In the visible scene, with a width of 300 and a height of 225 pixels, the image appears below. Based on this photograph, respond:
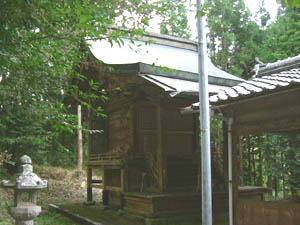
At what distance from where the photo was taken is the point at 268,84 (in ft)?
17.4

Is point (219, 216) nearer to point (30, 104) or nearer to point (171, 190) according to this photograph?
point (171, 190)

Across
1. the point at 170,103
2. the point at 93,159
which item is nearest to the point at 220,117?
the point at 170,103

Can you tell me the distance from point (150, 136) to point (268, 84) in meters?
6.86

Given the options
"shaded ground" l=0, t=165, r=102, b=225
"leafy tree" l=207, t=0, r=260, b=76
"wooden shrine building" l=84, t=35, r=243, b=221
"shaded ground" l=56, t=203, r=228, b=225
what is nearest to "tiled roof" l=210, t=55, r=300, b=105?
"wooden shrine building" l=84, t=35, r=243, b=221

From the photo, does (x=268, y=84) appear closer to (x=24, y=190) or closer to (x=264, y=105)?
(x=264, y=105)

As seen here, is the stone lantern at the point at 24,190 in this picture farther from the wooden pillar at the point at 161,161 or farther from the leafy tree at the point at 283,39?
the leafy tree at the point at 283,39

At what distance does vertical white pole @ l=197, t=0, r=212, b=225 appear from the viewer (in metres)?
4.68

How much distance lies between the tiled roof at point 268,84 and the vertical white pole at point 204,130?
86cm

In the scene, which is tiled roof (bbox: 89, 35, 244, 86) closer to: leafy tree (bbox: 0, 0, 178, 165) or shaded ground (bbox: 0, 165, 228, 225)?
leafy tree (bbox: 0, 0, 178, 165)

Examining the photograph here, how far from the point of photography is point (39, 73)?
7035 mm

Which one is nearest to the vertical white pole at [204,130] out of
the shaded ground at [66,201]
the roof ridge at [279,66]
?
the roof ridge at [279,66]

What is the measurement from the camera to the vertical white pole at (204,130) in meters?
4.68

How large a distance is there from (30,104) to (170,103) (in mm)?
4336

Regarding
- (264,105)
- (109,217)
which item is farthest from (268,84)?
(109,217)
